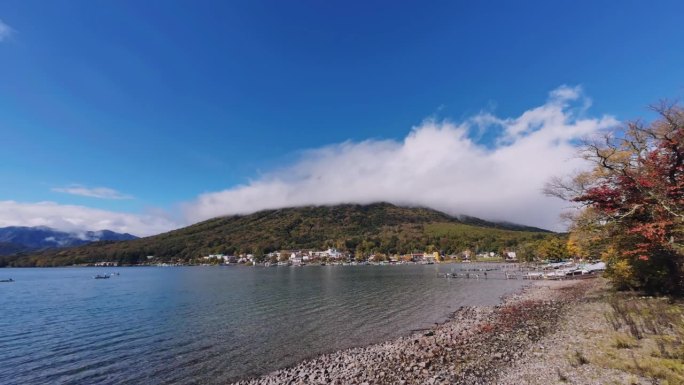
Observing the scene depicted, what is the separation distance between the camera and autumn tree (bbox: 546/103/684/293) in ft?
66.4

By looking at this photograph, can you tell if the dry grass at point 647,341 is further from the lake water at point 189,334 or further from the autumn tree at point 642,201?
the lake water at point 189,334

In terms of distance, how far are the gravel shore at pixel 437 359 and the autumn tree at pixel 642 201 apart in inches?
316

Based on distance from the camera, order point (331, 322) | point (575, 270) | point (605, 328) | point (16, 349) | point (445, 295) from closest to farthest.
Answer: point (605, 328) < point (16, 349) < point (331, 322) < point (445, 295) < point (575, 270)

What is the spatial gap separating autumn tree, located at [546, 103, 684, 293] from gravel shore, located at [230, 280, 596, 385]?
8.04 metres

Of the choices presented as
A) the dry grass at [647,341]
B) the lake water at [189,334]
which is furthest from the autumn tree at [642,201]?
the lake water at [189,334]

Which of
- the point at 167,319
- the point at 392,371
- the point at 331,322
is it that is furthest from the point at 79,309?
the point at 392,371

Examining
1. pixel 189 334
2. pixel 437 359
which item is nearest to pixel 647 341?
pixel 437 359

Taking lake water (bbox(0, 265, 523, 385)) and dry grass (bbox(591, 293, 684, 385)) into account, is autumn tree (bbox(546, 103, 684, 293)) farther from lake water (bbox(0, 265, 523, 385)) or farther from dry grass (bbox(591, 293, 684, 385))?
lake water (bbox(0, 265, 523, 385))

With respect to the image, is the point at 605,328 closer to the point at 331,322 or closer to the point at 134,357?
the point at 331,322

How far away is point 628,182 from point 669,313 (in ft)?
26.8

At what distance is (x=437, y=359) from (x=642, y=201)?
667 inches

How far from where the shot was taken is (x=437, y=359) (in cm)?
1791

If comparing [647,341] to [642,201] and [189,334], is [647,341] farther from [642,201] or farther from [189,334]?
[189,334]

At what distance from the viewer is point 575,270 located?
241 ft
